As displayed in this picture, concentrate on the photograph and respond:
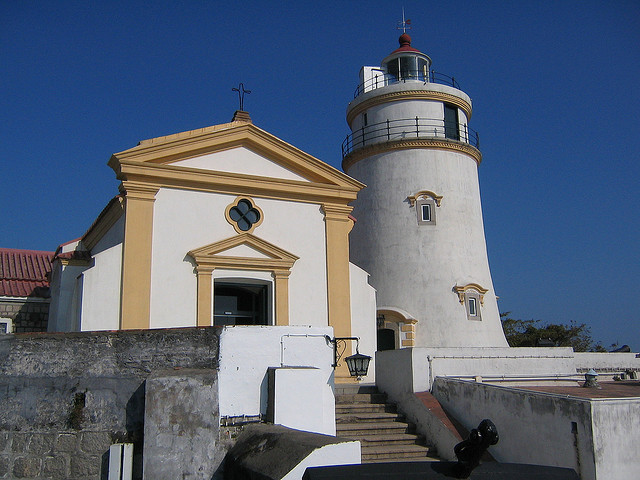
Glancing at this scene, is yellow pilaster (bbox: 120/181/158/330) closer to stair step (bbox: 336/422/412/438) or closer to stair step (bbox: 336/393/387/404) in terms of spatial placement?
stair step (bbox: 336/393/387/404)

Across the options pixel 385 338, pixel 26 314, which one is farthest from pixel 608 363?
pixel 26 314

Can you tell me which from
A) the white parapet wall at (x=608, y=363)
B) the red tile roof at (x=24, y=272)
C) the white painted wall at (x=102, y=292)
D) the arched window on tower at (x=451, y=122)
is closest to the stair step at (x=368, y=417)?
the white painted wall at (x=102, y=292)

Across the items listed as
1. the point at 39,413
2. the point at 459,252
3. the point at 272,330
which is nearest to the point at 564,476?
the point at 272,330

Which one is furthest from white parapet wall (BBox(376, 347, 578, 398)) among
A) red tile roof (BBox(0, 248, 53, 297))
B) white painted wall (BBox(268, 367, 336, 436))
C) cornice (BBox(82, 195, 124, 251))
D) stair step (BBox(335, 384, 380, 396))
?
red tile roof (BBox(0, 248, 53, 297))

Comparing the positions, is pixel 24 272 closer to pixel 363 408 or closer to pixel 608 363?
pixel 363 408

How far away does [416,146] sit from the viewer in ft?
73.0

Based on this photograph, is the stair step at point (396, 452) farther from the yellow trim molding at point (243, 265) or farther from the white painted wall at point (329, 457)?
the yellow trim molding at point (243, 265)

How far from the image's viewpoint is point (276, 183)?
16.3 m

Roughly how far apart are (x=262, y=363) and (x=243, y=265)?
6.87 metres

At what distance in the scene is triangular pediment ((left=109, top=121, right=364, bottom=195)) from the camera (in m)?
15.1

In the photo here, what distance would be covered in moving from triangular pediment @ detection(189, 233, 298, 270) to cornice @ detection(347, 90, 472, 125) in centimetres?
921

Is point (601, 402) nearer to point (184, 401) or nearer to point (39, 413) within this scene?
point (184, 401)

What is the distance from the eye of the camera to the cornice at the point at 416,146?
72.8 feet

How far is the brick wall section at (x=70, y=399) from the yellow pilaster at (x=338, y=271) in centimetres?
825
